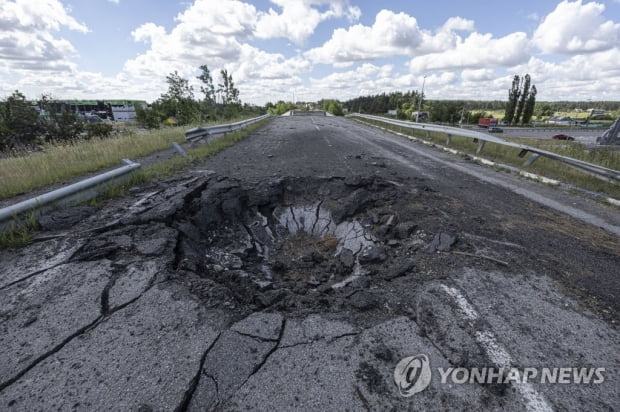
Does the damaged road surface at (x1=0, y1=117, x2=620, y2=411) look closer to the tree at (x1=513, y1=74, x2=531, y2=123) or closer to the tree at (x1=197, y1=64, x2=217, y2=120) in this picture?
the tree at (x1=197, y1=64, x2=217, y2=120)

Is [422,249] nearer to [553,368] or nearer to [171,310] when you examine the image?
[553,368]

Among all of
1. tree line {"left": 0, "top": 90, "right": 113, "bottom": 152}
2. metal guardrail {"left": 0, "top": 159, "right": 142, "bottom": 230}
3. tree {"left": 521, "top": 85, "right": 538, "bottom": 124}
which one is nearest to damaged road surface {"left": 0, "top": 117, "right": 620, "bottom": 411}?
metal guardrail {"left": 0, "top": 159, "right": 142, "bottom": 230}

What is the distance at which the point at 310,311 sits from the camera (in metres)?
2.36

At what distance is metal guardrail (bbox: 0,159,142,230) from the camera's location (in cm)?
314

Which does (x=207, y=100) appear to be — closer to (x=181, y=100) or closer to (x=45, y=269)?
(x=181, y=100)

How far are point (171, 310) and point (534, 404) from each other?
2.48 meters

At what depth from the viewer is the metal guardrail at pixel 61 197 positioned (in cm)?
314

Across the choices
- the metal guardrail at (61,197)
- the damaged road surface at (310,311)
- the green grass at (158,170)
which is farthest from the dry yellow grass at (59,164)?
the damaged road surface at (310,311)

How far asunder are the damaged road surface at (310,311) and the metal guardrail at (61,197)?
299mm

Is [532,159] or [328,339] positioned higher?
[532,159]

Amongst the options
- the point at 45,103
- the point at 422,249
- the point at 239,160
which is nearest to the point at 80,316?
the point at 422,249

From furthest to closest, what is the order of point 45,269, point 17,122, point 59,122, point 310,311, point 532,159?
point 59,122 → point 17,122 → point 532,159 → point 45,269 → point 310,311

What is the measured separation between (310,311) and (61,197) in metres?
3.84

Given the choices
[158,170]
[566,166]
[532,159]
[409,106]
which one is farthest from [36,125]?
[409,106]
